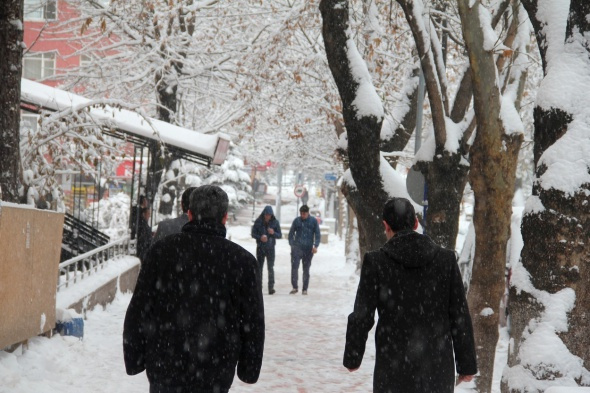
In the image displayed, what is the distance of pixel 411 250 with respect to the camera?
4.59 m

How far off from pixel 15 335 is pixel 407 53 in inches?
528

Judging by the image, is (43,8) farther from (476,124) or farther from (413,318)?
(413,318)

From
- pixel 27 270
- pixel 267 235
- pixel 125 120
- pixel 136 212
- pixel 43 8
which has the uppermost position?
pixel 43 8

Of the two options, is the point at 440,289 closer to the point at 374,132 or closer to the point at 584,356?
the point at 584,356

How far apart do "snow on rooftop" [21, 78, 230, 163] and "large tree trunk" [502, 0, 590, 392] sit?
7337 millimetres

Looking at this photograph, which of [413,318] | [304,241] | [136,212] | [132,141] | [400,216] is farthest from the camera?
[304,241]

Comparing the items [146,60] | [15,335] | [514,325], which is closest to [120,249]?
[146,60]

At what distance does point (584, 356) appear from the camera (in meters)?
6.08

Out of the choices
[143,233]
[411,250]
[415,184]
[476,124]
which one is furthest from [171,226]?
[411,250]

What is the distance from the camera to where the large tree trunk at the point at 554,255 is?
6004 mm

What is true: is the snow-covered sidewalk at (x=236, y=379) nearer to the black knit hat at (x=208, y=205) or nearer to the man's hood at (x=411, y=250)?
the black knit hat at (x=208, y=205)

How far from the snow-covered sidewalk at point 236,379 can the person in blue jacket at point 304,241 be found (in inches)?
78.3

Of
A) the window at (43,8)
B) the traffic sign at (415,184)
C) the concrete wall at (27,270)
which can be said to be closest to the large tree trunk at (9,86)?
the concrete wall at (27,270)

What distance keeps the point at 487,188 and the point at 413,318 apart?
4.30m
